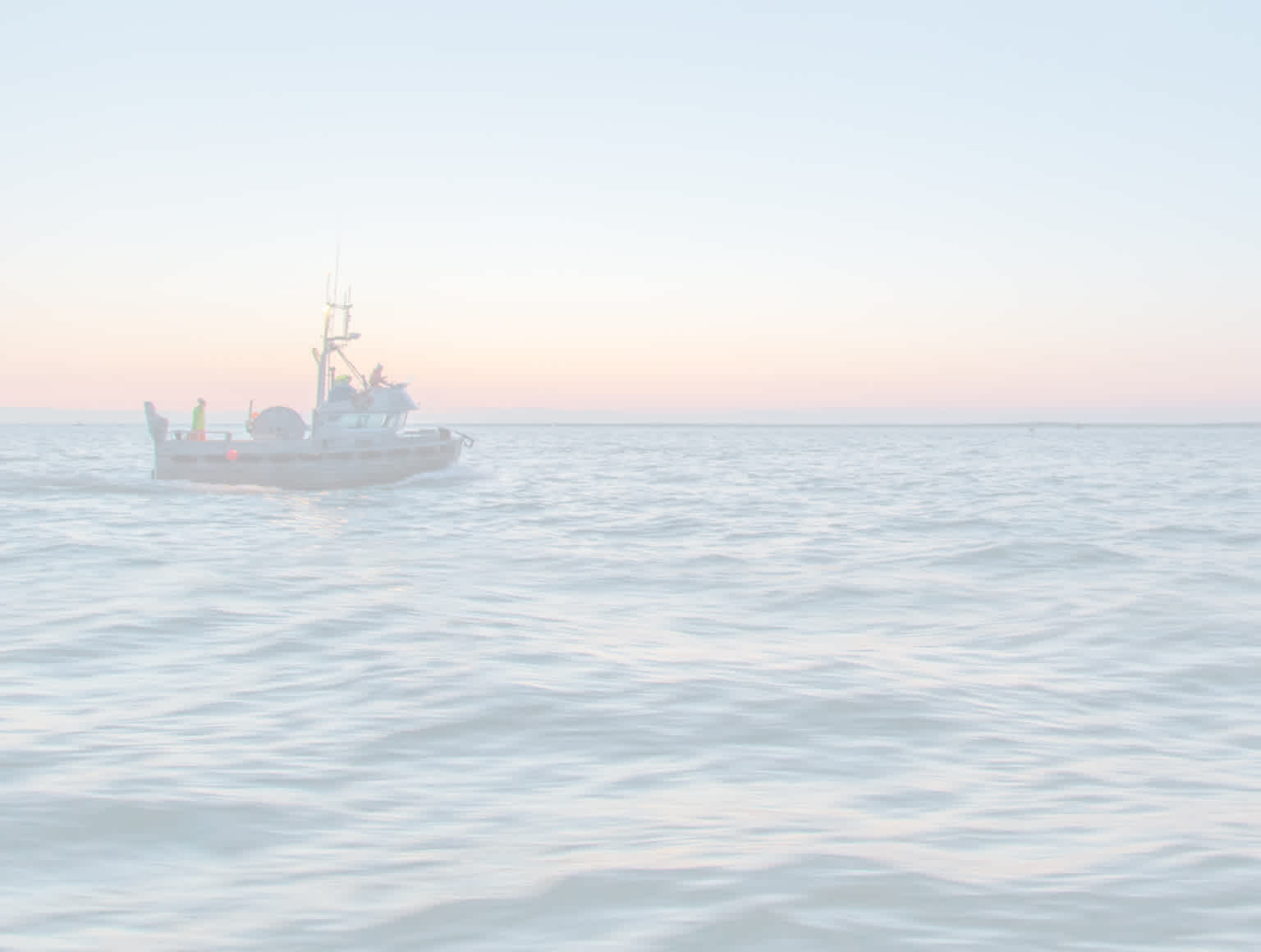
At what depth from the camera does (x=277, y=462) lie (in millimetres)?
43250

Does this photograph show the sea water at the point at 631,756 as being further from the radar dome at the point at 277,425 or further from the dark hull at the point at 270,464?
Result: the radar dome at the point at 277,425

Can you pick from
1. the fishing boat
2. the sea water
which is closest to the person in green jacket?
the fishing boat

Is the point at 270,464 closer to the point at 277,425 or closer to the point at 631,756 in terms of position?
the point at 277,425

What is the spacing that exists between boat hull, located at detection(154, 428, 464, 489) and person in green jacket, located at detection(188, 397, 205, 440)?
28 centimetres

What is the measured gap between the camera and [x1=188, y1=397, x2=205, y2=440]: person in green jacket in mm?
44000

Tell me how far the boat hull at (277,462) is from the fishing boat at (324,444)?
0.03m

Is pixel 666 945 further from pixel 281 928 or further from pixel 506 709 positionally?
pixel 506 709

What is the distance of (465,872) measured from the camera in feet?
16.5

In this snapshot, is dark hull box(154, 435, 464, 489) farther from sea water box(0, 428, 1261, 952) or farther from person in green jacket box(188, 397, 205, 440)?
sea water box(0, 428, 1261, 952)

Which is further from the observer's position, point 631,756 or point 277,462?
point 277,462

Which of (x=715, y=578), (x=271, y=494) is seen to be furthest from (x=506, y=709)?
(x=271, y=494)

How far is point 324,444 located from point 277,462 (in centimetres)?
193

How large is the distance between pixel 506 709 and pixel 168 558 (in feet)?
42.8

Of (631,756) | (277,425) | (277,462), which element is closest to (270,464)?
(277,462)
